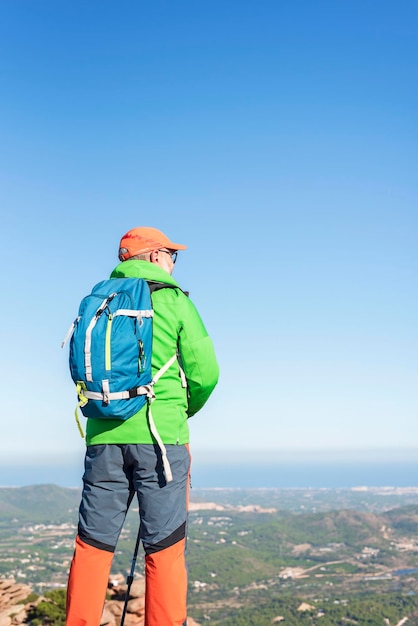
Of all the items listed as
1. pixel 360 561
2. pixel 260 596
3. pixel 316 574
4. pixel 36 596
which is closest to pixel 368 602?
pixel 260 596

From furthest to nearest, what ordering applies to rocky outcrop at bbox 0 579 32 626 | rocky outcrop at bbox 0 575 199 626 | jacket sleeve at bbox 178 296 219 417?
rocky outcrop at bbox 0 575 199 626 < rocky outcrop at bbox 0 579 32 626 < jacket sleeve at bbox 178 296 219 417

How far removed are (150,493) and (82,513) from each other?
565mm

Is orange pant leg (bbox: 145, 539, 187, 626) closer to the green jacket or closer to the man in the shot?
the man

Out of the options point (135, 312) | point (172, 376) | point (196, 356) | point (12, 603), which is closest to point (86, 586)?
point (172, 376)

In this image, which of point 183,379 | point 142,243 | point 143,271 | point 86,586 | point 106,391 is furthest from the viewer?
point 142,243

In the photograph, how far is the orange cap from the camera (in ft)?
14.7

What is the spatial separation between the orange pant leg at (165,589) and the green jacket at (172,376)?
2.56 feet

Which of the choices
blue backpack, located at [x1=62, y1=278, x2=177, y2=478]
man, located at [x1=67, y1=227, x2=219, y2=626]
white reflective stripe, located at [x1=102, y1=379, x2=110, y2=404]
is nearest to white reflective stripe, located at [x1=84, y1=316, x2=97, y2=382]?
blue backpack, located at [x1=62, y1=278, x2=177, y2=478]

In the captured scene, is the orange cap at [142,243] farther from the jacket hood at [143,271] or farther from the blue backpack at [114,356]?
the blue backpack at [114,356]

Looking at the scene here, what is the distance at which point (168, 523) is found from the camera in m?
3.82

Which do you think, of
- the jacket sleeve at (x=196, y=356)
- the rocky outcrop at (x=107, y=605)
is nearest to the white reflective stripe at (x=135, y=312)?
the jacket sleeve at (x=196, y=356)

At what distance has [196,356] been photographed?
13.1ft

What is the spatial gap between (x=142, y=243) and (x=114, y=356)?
3.75 feet

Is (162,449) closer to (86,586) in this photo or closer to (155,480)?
(155,480)
